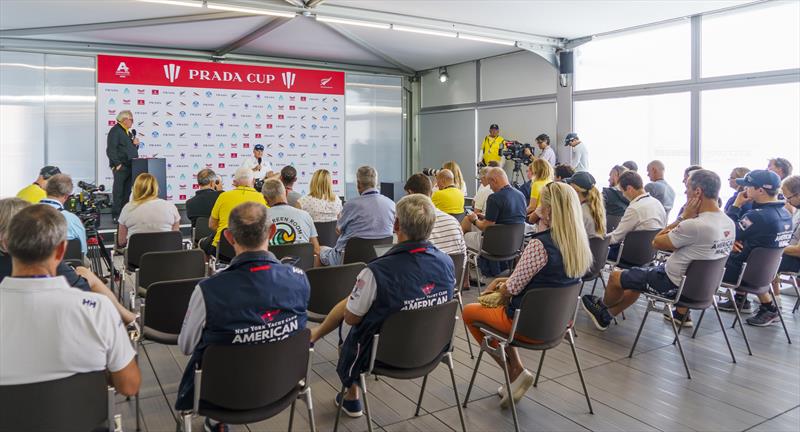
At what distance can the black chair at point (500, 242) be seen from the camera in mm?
5411

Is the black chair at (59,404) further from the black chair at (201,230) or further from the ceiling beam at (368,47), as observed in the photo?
the ceiling beam at (368,47)

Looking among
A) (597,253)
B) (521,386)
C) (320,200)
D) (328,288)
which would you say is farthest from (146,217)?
(597,253)

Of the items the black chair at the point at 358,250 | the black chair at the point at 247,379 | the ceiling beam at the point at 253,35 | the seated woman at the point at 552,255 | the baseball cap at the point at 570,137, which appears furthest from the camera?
the baseball cap at the point at 570,137

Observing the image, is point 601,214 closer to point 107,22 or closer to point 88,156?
point 107,22

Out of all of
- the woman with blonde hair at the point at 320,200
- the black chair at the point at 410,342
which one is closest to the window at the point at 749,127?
the woman with blonde hair at the point at 320,200

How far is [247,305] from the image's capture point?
211cm

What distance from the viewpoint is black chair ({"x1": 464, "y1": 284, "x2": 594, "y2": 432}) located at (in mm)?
2855

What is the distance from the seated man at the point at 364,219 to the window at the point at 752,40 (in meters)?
5.99

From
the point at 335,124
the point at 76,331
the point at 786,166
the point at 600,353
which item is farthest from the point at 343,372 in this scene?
the point at 335,124

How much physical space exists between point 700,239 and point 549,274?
1.52m

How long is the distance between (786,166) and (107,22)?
921 cm

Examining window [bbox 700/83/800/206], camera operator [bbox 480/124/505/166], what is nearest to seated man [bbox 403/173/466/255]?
window [bbox 700/83/800/206]

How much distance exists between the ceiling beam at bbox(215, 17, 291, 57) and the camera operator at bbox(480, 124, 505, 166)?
4.50 metres

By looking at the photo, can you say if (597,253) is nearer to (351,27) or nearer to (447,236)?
(447,236)
